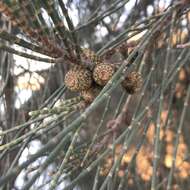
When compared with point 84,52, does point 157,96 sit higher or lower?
lower

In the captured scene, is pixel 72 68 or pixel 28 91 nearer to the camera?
pixel 72 68

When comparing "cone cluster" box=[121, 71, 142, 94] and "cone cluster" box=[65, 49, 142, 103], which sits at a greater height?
"cone cluster" box=[65, 49, 142, 103]

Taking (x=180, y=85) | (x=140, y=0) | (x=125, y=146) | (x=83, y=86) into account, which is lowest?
(x=180, y=85)

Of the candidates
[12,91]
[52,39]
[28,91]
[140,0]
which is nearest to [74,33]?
[52,39]

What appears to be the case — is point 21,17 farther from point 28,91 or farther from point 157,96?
point 28,91

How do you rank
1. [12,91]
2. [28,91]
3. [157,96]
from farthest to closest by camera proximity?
1. [12,91]
2. [28,91]
3. [157,96]

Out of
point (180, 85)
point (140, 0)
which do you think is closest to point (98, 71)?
point (140, 0)

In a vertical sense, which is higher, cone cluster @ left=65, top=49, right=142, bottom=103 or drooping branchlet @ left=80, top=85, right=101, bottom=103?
cone cluster @ left=65, top=49, right=142, bottom=103

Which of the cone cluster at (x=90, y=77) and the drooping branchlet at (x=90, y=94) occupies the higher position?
the cone cluster at (x=90, y=77)

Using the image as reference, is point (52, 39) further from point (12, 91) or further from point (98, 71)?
point (12, 91)

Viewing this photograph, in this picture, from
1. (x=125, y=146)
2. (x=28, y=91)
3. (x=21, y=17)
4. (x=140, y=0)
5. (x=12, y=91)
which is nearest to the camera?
(x=21, y=17)

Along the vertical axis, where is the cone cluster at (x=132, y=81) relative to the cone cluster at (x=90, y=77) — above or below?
below
